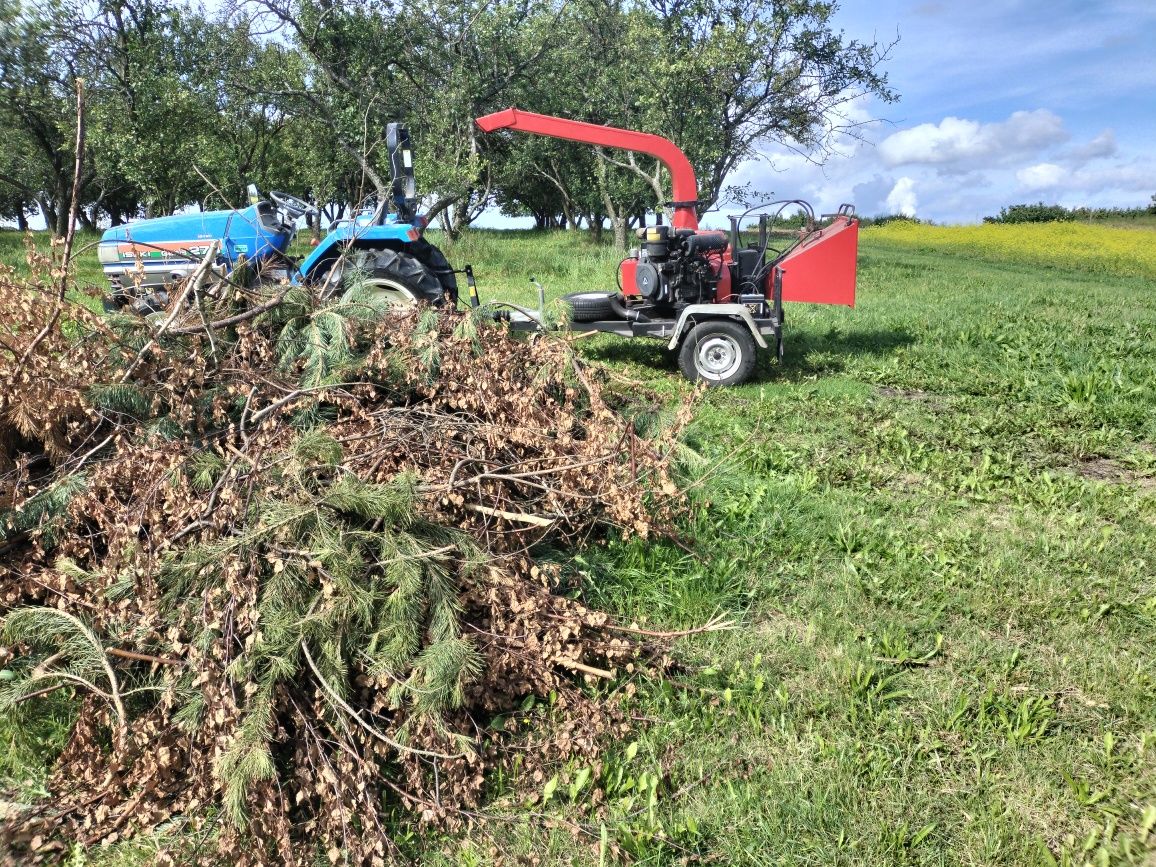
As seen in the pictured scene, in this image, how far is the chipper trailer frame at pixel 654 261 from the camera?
6.88 meters

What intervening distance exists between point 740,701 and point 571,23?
19.6 m

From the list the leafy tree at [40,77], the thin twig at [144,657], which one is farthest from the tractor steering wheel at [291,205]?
the leafy tree at [40,77]

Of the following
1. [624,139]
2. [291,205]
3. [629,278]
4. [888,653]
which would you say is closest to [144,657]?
[888,653]

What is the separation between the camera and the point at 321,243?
23.1 feet

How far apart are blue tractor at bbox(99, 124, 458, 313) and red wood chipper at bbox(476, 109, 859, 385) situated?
869 mm

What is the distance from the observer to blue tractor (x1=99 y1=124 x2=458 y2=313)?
21.7 feet

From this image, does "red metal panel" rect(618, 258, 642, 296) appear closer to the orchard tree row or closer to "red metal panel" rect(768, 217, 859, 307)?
"red metal panel" rect(768, 217, 859, 307)

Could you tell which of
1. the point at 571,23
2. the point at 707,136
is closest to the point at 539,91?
the point at 571,23

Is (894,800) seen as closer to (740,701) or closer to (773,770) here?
(773,770)

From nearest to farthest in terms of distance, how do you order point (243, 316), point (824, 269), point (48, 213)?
point (243, 316) → point (824, 269) → point (48, 213)

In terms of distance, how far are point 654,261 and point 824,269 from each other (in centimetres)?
153

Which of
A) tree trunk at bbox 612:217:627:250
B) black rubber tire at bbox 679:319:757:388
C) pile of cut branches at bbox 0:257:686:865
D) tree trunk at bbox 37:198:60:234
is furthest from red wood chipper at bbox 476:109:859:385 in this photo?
tree trunk at bbox 37:198:60:234

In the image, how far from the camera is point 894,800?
8.47 ft

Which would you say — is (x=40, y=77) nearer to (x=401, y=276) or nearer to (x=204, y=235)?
(x=204, y=235)
